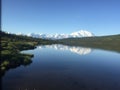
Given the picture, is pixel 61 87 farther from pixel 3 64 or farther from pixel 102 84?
pixel 3 64

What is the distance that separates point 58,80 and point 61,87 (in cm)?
601

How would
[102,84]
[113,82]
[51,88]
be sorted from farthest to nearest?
[113,82]
[102,84]
[51,88]

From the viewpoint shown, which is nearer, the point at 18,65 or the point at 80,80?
the point at 80,80

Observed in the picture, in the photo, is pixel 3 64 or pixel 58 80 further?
pixel 3 64

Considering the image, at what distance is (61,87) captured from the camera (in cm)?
3722

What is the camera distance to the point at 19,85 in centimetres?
3731

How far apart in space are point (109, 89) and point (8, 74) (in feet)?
79.1

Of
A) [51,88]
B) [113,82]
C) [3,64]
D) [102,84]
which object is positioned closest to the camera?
[51,88]

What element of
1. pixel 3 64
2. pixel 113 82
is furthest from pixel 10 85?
pixel 113 82

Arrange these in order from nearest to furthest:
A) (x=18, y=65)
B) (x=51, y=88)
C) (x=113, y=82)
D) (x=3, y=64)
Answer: (x=51, y=88)
(x=113, y=82)
(x=3, y=64)
(x=18, y=65)

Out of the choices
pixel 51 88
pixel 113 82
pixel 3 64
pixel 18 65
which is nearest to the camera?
pixel 51 88

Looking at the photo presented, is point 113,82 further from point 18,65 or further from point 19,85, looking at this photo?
point 18,65

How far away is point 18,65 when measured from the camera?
58.5 m

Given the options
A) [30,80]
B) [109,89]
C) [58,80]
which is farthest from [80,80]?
[30,80]
